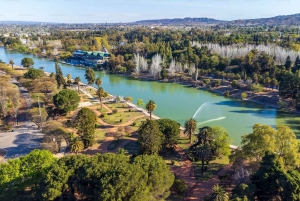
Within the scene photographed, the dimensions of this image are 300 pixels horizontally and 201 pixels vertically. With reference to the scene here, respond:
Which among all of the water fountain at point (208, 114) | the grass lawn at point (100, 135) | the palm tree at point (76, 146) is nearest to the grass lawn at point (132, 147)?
the grass lawn at point (100, 135)

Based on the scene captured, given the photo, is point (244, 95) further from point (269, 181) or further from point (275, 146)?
point (269, 181)

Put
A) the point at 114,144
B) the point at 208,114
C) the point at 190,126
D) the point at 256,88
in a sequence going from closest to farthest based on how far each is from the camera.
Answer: the point at 190,126 < the point at 114,144 < the point at 208,114 < the point at 256,88

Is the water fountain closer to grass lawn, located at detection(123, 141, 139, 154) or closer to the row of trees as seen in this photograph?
grass lawn, located at detection(123, 141, 139, 154)

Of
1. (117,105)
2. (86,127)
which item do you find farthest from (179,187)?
(117,105)

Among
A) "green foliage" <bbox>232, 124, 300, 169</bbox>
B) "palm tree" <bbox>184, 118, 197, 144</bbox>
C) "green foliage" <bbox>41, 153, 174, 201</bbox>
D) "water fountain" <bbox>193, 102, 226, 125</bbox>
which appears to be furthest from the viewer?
"water fountain" <bbox>193, 102, 226, 125</bbox>

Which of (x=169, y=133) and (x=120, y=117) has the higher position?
(x=169, y=133)

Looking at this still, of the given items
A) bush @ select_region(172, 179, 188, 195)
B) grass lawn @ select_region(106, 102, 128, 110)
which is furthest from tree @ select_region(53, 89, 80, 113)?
bush @ select_region(172, 179, 188, 195)

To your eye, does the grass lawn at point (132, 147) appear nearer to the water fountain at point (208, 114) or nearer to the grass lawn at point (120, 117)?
the grass lawn at point (120, 117)
